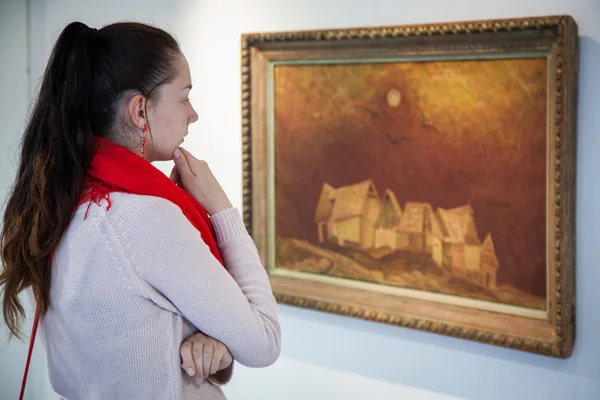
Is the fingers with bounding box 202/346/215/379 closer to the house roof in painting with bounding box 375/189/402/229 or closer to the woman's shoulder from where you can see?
the woman's shoulder

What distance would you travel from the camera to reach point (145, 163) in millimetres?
1245

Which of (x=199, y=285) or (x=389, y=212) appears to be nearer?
(x=199, y=285)

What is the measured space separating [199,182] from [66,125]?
30 centimetres

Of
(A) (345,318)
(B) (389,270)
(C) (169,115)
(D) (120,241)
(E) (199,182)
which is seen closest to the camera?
(D) (120,241)

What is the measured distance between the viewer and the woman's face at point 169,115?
128 centimetres

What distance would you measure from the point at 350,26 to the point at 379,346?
1.06m

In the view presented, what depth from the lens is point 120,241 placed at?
1.16 meters

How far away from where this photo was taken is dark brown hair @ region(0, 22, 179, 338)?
1194 mm

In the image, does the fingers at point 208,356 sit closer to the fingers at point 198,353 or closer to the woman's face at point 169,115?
the fingers at point 198,353

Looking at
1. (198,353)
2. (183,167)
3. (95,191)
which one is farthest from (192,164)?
Answer: (198,353)

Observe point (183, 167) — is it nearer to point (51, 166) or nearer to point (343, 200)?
point (51, 166)

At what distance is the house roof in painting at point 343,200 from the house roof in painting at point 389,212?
0.04m

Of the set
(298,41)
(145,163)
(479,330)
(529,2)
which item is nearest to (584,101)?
(529,2)

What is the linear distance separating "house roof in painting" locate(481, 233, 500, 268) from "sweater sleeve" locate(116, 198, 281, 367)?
93cm
